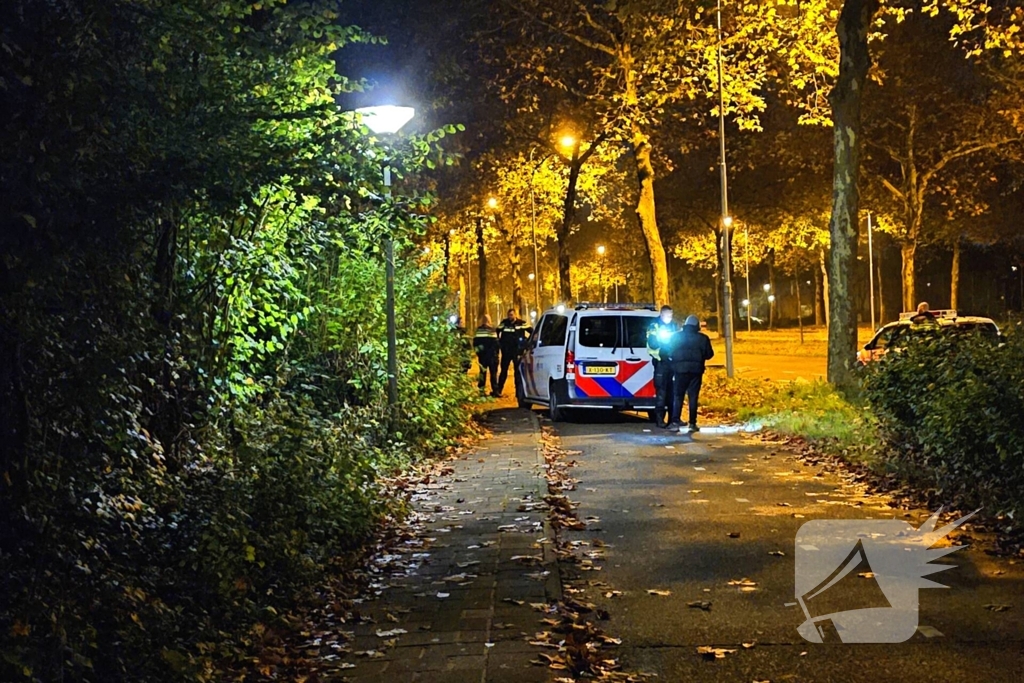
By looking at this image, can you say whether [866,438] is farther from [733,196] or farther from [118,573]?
[733,196]

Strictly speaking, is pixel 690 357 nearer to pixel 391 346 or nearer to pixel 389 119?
pixel 391 346

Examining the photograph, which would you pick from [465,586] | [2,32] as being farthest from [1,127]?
[465,586]

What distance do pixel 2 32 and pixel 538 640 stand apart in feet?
13.4

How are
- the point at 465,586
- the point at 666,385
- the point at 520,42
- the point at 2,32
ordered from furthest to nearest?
the point at 520,42, the point at 666,385, the point at 465,586, the point at 2,32

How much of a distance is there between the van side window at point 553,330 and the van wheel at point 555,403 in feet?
2.39

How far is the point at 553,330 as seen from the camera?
19.0 metres

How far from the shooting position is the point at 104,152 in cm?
578

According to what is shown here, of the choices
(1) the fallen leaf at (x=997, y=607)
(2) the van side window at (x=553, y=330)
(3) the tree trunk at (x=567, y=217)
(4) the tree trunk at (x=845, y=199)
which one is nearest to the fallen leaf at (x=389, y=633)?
(1) the fallen leaf at (x=997, y=607)

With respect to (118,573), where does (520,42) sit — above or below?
above

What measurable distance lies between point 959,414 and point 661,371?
279 inches

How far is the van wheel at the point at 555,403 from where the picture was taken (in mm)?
17891

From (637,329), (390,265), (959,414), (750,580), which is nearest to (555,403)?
(637,329)

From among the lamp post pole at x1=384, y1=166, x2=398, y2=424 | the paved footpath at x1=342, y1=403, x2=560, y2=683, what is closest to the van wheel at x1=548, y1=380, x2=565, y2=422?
the lamp post pole at x1=384, y1=166, x2=398, y2=424

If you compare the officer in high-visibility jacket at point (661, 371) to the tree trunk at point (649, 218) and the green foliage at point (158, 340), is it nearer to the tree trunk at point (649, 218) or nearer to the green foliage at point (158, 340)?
the green foliage at point (158, 340)
